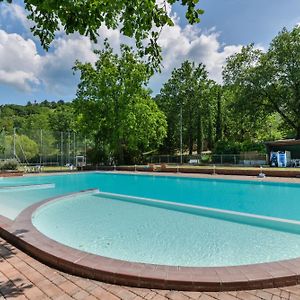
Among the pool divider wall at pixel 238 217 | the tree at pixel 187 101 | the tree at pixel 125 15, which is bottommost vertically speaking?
the pool divider wall at pixel 238 217

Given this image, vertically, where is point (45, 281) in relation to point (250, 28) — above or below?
below

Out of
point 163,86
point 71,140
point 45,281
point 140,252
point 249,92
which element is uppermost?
point 163,86

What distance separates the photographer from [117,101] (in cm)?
2677

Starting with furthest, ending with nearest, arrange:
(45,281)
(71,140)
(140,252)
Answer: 1. (71,140)
2. (140,252)
3. (45,281)

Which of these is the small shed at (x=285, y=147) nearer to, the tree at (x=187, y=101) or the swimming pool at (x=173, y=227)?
the swimming pool at (x=173, y=227)

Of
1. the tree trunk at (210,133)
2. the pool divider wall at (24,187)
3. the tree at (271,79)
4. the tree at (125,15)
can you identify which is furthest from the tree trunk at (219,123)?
the tree at (125,15)

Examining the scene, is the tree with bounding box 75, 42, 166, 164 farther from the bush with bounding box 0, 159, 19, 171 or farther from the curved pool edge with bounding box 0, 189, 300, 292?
the curved pool edge with bounding box 0, 189, 300, 292

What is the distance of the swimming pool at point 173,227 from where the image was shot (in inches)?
193

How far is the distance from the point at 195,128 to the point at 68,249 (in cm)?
3391

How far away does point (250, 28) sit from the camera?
50.9 ft

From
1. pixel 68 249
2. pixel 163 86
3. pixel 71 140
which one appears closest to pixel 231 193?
pixel 68 249

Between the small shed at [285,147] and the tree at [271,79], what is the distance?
201 inches

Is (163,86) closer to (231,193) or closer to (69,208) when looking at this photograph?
(231,193)

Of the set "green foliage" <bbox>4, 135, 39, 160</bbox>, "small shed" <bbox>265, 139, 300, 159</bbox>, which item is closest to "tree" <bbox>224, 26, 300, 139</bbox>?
"small shed" <bbox>265, 139, 300, 159</bbox>
